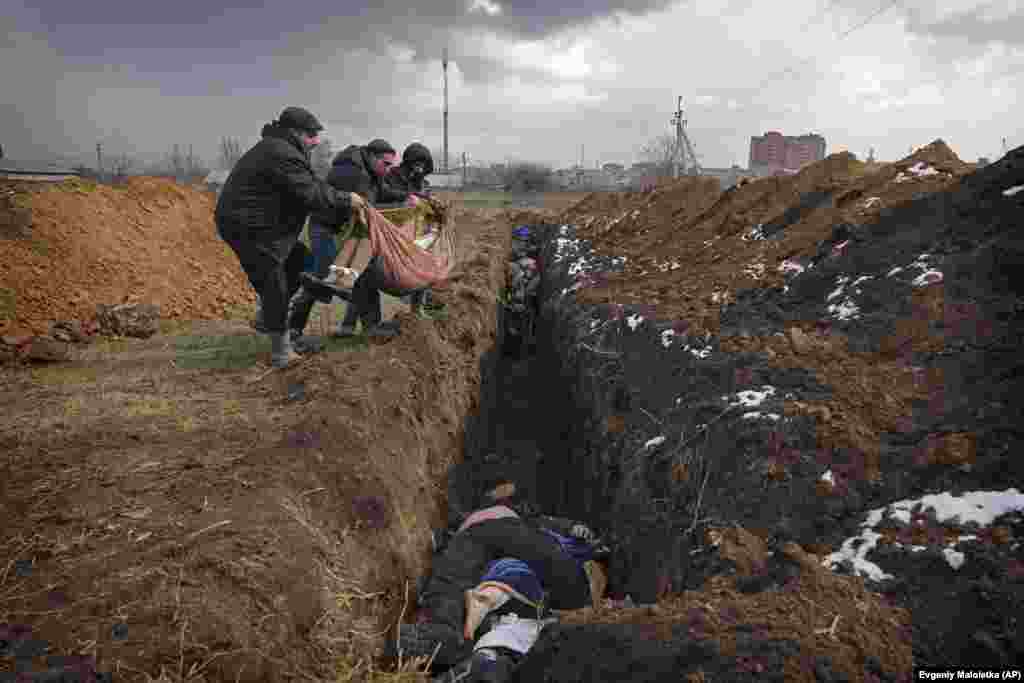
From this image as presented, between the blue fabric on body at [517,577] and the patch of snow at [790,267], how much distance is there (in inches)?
123

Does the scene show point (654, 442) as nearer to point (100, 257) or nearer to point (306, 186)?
point (306, 186)

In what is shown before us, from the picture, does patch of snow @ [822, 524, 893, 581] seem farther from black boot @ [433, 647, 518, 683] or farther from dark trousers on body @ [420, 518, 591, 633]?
dark trousers on body @ [420, 518, 591, 633]

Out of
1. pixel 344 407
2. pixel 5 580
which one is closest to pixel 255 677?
pixel 5 580

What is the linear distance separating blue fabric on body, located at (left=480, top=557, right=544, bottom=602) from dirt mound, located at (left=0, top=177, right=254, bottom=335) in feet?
18.7

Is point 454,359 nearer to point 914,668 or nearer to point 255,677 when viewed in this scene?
point 255,677

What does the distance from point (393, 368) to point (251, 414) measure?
124 cm

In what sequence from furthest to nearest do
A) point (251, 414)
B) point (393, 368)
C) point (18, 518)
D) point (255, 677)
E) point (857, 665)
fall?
point (393, 368), point (251, 414), point (18, 518), point (255, 677), point (857, 665)

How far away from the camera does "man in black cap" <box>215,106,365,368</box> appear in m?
4.41

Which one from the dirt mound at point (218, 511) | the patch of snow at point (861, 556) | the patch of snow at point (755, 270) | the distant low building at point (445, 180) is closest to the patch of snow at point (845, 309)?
the patch of snow at point (755, 270)

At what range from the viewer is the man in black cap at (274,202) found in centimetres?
441

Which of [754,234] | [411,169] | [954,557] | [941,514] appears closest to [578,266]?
[754,234]

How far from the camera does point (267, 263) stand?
4613 millimetres

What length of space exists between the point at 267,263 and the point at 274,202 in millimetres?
475

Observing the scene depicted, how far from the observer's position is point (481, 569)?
352 centimetres
